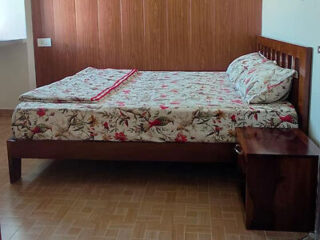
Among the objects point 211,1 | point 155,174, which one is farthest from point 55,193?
point 211,1

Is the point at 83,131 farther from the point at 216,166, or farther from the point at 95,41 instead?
the point at 95,41

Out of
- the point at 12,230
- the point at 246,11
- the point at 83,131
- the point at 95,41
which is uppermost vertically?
the point at 246,11

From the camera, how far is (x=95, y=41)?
16.1 ft

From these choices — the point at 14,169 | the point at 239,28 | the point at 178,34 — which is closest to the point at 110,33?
the point at 178,34

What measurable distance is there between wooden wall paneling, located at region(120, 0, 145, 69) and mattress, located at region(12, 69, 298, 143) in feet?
6.24

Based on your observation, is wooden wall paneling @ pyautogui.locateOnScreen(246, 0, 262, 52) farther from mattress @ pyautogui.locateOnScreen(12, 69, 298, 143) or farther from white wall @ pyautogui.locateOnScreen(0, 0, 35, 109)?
white wall @ pyautogui.locateOnScreen(0, 0, 35, 109)

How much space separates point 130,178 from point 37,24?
2698mm

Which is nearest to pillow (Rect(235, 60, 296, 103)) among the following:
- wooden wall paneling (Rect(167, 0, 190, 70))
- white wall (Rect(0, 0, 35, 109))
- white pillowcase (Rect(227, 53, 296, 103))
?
white pillowcase (Rect(227, 53, 296, 103))

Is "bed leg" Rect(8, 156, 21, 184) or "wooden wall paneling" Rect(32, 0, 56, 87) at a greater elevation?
"wooden wall paneling" Rect(32, 0, 56, 87)

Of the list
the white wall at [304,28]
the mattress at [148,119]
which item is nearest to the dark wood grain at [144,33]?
the white wall at [304,28]

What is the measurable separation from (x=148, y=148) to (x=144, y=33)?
233 centimetres

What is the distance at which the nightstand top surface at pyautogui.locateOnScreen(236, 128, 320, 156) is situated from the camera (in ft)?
7.34

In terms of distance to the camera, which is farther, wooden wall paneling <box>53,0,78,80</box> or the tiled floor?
wooden wall paneling <box>53,0,78,80</box>

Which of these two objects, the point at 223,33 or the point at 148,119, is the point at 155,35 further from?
the point at 148,119
